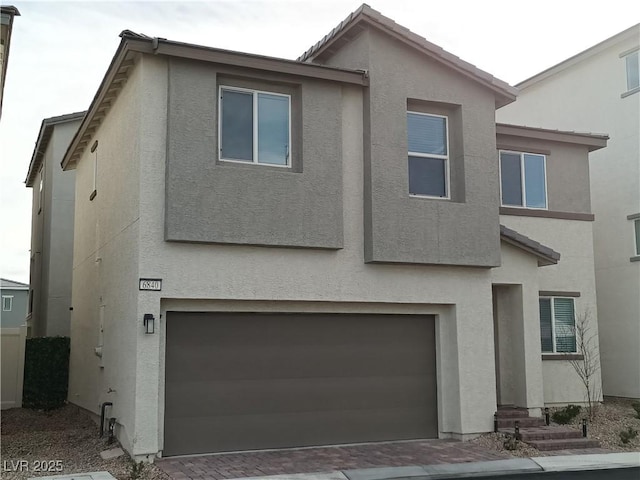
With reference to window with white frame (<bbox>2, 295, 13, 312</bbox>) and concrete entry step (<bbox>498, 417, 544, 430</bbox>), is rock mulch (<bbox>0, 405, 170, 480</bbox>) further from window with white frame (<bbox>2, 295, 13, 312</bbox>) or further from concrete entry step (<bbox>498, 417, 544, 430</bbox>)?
window with white frame (<bbox>2, 295, 13, 312</bbox>)

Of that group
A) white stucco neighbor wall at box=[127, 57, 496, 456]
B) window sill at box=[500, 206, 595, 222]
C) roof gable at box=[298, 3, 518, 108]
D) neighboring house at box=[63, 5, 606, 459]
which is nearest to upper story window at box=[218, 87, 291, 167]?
neighboring house at box=[63, 5, 606, 459]

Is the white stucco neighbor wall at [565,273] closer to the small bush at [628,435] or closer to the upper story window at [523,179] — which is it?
the upper story window at [523,179]

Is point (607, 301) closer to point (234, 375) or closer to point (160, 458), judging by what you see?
point (234, 375)

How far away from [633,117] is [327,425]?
12.6m

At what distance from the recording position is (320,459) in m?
11.6

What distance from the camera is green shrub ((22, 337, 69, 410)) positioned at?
17953 mm

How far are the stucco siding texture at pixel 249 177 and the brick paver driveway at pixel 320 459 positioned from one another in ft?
11.4

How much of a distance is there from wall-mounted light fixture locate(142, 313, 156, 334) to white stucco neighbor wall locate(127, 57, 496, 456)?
0.10 metres

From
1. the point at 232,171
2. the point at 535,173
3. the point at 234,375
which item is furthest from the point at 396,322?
the point at 535,173

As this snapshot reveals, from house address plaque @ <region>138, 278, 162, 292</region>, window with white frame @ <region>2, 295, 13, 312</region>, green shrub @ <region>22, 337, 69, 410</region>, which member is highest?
window with white frame @ <region>2, 295, 13, 312</region>

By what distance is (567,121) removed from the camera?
21.8 meters

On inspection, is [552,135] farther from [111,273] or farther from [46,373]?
[46,373]

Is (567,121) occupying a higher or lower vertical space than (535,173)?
higher

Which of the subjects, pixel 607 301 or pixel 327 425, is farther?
pixel 607 301
